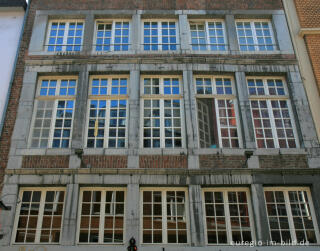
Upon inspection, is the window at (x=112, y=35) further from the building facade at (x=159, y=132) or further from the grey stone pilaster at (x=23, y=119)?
the grey stone pilaster at (x=23, y=119)

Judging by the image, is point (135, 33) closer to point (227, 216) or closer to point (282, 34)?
point (282, 34)

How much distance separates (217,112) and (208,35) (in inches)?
132

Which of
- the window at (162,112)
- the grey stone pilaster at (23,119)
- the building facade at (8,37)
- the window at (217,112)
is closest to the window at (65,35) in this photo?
the building facade at (8,37)

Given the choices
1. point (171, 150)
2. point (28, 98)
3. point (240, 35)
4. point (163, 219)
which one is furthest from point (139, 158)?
point (240, 35)

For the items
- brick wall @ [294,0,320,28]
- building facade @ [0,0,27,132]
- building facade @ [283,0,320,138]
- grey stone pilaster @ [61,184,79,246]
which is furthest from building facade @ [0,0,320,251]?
brick wall @ [294,0,320,28]

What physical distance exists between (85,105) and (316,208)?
25.8 feet

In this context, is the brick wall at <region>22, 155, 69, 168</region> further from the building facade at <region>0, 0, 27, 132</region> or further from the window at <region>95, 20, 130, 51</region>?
the window at <region>95, 20, 130, 51</region>

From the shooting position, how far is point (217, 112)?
36.1 feet

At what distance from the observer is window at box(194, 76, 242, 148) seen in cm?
1059

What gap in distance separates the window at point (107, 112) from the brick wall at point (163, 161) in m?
0.91

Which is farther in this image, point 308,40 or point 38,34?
point 38,34

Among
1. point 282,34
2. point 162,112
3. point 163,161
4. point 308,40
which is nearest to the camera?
point 163,161

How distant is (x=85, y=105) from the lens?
1086 cm

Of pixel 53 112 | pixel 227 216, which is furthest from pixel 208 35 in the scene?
pixel 227 216
